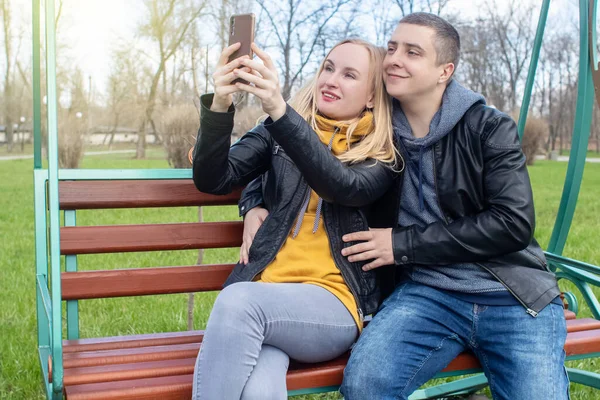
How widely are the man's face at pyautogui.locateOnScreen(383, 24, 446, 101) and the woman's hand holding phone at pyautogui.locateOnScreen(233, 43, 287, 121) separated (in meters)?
0.52

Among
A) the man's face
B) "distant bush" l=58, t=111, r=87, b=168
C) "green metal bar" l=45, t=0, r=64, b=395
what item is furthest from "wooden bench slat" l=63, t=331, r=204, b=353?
"distant bush" l=58, t=111, r=87, b=168

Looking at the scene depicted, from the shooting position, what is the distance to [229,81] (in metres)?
2.03

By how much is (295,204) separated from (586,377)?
145 centimetres

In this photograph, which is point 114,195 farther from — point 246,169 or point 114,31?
point 114,31

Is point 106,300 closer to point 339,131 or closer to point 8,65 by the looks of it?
point 339,131

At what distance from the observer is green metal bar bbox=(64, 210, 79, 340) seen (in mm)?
2631

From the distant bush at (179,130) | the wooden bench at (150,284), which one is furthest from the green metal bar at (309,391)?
the distant bush at (179,130)

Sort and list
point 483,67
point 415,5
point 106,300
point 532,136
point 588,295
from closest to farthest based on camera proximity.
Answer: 1. point 588,295
2. point 106,300
3. point 415,5
4. point 483,67
5. point 532,136

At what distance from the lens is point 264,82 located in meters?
1.98

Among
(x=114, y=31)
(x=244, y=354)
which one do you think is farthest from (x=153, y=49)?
(x=244, y=354)

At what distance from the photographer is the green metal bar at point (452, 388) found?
3.17 m

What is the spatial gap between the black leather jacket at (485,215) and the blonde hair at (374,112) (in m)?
0.17

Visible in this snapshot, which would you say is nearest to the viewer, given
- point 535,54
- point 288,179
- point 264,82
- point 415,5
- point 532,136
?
point 264,82

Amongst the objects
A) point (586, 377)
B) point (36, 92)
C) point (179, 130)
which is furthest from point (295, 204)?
point (179, 130)
